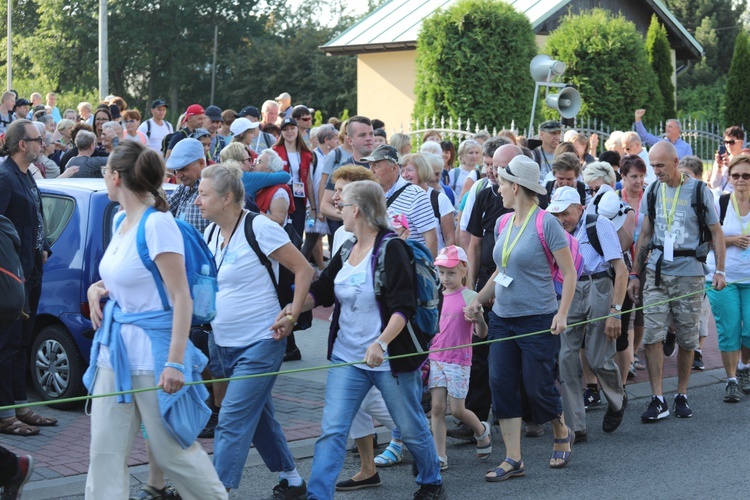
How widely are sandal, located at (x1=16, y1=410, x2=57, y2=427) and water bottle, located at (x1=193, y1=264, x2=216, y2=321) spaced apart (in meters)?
2.92

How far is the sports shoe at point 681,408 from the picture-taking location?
26.8 feet

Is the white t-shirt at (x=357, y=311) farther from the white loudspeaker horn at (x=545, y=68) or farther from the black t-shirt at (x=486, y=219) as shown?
the white loudspeaker horn at (x=545, y=68)

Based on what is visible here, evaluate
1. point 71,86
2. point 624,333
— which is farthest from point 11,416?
point 71,86

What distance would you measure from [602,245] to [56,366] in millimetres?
4196

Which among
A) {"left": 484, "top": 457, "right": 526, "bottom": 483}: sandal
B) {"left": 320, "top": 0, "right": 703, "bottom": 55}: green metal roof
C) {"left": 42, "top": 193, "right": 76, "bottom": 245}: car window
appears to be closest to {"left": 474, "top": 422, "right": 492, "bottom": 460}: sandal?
{"left": 484, "top": 457, "right": 526, "bottom": 483}: sandal

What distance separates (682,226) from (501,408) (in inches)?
104

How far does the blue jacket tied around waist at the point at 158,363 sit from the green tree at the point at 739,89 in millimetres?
Answer: 28722

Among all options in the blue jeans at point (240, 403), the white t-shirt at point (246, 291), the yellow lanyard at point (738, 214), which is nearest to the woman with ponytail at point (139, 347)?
the blue jeans at point (240, 403)

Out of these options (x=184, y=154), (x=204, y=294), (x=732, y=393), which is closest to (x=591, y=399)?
(x=732, y=393)

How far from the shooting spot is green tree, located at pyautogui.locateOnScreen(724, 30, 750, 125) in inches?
1209

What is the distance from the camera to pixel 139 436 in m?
7.42

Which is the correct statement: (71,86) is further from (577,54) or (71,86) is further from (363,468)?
(363,468)

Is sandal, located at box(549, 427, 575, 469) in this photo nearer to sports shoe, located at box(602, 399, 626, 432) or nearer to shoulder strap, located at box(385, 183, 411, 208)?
sports shoe, located at box(602, 399, 626, 432)

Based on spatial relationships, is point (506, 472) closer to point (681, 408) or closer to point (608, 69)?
point (681, 408)
